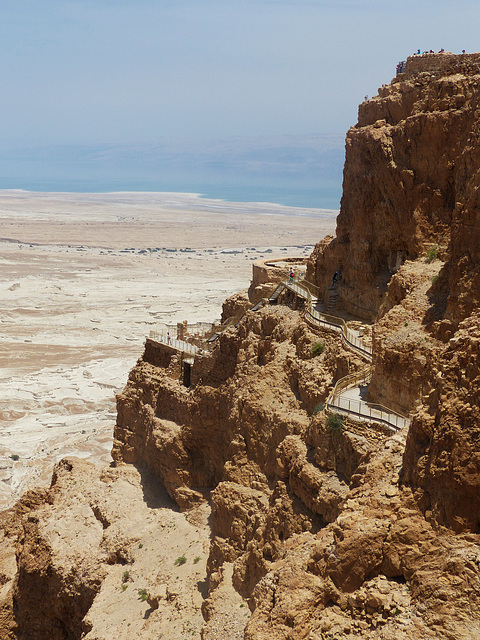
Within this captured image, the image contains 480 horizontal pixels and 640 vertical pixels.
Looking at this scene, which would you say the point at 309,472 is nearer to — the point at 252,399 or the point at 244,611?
the point at 244,611

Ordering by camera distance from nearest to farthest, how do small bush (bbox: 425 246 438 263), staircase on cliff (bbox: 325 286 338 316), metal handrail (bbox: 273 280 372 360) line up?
metal handrail (bbox: 273 280 372 360) < small bush (bbox: 425 246 438 263) < staircase on cliff (bbox: 325 286 338 316)

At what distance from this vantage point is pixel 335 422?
1508cm

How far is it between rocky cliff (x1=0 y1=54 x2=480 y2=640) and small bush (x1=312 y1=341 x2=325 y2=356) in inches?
2.5

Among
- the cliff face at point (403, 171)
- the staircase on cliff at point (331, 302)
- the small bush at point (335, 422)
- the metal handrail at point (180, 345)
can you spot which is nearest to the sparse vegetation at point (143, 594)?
the small bush at point (335, 422)

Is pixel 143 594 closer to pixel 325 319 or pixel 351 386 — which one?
pixel 351 386

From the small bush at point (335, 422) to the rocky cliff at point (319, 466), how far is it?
0.05m

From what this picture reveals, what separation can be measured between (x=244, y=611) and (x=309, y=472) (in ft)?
11.4

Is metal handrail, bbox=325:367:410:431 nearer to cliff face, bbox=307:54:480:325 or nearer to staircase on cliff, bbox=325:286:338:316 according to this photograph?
Answer: cliff face, bbox=307:54:480:325

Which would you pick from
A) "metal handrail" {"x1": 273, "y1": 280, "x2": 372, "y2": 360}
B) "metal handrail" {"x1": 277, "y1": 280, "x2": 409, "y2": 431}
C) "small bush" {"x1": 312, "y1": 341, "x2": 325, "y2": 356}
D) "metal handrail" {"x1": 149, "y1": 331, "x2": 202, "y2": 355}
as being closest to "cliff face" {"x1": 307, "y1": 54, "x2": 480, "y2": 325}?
"metal handrail" {"x1": 273, "y1": 280, "x2": 372, "y2": 360}

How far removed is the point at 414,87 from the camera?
2094cm

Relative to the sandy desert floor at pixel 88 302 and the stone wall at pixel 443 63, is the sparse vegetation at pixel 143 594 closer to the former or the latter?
the sandy desert floor at pixel 88 302

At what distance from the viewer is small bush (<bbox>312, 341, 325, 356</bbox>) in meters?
19.9

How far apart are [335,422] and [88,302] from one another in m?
60.5

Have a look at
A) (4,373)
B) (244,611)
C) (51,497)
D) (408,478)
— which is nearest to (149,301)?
(4,373)
